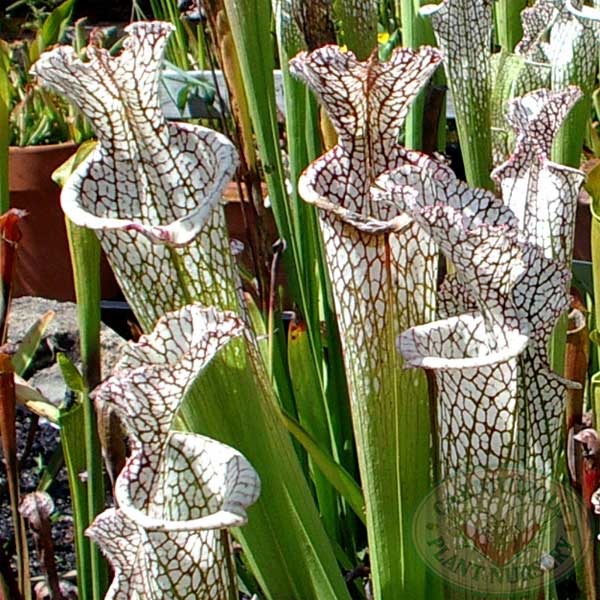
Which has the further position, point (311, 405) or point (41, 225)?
point (41, 225)

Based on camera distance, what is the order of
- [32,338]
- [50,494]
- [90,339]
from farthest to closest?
[50,494], [32,338], [90,339]

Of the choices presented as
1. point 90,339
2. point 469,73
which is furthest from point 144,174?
point 469,73

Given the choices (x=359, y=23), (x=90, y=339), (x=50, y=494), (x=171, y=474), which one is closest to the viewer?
(x=171, y=474)

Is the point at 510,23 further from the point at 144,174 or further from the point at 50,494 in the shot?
the point at 50,494

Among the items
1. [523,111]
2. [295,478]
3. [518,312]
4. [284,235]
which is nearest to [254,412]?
[295,478]

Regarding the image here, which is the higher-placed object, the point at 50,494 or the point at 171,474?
the point at 171,474

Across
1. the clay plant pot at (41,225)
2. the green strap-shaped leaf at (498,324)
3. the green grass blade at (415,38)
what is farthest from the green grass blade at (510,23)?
the clay plant pot at (41,225)

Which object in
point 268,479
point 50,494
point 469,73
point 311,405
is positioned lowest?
point 50,494
